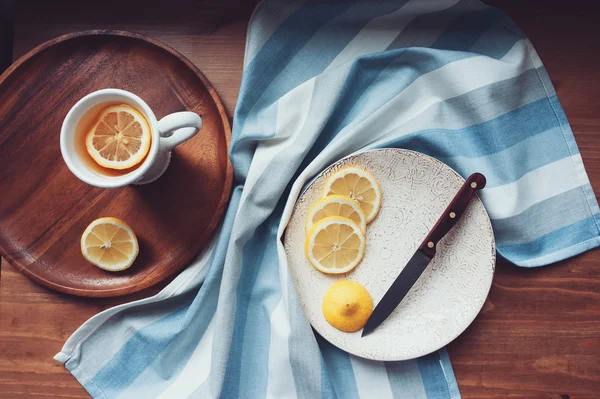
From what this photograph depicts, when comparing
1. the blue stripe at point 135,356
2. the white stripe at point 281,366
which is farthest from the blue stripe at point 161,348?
the white stripe at point 281,366

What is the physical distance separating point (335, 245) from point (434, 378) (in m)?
0.28

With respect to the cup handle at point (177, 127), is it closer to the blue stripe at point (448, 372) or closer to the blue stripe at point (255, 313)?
the blue stripe at point (255, 313)

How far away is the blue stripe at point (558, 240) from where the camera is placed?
88 cm

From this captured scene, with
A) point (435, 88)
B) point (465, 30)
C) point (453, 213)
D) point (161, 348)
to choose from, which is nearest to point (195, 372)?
point (161, 348)

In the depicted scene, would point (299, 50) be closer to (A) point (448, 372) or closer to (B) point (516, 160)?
(B) point (516, 160)

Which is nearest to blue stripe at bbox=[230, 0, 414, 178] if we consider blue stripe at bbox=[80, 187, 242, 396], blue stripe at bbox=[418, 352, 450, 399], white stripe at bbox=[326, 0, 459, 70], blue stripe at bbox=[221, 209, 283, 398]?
white stripe at bbox=[326, 0, 459, 70]

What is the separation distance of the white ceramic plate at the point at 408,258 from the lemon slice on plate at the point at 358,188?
1 cm

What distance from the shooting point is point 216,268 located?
85cm

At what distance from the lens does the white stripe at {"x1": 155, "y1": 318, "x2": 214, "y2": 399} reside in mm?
867

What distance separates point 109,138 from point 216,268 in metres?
0.26

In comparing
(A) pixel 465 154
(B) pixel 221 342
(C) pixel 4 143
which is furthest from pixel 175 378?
(A) pixel 465 154

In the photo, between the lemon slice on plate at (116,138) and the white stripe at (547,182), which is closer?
the lemon slice on plate at (116,138)

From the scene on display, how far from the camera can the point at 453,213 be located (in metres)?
0.83

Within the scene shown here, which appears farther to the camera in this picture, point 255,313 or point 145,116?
point 255,313
